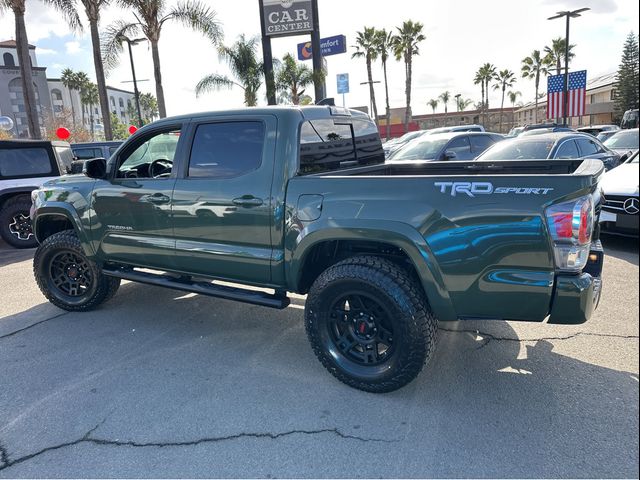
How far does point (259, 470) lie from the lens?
2416mm

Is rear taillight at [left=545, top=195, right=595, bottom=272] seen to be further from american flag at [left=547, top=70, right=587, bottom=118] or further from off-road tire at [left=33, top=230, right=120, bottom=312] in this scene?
american flag at [left=547, top=70, right=587, bottom=118]

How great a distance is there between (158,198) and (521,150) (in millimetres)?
6704

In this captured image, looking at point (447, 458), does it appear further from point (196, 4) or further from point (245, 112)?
point (196, 4)

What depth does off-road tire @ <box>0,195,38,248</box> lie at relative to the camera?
27.3 feet

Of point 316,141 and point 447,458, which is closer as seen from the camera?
point 447,458

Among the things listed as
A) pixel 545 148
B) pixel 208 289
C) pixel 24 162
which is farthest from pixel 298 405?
pixel 24 162

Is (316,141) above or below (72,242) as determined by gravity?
above

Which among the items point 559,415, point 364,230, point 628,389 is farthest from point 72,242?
point 628,389

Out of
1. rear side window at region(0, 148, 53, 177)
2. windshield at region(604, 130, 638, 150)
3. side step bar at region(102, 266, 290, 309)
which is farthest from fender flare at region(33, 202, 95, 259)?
windshield at region(604, 130, 638, 150)

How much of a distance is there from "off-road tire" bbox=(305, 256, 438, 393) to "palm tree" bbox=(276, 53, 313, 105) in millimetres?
20126

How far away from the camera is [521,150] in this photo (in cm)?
816

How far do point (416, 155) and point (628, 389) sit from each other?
323 inches

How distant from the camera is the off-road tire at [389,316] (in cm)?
288

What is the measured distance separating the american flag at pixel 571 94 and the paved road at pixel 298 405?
20278 millimetres
